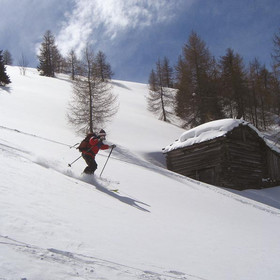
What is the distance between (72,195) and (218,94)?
31.6m

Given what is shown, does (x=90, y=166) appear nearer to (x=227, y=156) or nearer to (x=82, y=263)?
(x=82, y=263)

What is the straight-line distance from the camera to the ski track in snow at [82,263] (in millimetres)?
2527

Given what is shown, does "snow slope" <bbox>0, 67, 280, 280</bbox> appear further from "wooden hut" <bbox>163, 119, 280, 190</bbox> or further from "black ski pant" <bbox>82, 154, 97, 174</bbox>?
"wooden hut" <bbox>163, 119, 280, 190</bbox>

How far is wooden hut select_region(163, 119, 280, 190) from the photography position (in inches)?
791

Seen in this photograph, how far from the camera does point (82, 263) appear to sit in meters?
2.69

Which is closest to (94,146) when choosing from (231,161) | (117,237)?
(117,237)

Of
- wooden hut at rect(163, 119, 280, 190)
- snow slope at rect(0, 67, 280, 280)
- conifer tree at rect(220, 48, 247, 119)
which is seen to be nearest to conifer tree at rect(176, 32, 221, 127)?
conifer tree at rect(220, 48, 247, 119)

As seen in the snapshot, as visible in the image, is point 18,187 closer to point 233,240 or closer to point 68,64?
point 233,240

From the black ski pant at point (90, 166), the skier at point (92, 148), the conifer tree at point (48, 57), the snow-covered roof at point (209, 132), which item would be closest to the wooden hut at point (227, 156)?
the snow-covered roof at point (209, 132)

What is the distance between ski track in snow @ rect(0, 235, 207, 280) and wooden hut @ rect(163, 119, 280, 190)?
1772 centimetres

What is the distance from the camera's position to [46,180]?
638 centimetres

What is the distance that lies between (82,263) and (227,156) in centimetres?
1858

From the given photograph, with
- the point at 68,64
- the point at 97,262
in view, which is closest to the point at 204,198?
the point at 97,262

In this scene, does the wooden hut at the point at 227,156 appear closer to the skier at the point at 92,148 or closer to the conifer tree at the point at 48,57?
the skier at the point at 92,148
